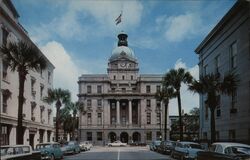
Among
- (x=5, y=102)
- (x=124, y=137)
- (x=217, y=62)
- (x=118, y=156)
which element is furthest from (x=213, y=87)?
(x=124, y=137)

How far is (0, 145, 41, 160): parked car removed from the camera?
16.5m

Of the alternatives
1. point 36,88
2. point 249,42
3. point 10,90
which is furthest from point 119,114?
point 249,42

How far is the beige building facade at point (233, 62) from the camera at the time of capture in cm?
2936

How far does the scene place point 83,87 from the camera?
102 m

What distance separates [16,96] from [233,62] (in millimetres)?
19618

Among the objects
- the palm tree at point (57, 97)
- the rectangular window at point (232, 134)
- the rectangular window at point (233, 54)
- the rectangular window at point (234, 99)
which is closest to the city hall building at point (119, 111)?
the palm tree at point (57, 97)

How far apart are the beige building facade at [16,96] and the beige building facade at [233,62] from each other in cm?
1831

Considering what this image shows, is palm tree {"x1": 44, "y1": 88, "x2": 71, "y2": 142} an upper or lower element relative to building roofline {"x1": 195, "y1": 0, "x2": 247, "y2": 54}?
lower

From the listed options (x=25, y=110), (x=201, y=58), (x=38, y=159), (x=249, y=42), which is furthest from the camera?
(x=201, y=58)

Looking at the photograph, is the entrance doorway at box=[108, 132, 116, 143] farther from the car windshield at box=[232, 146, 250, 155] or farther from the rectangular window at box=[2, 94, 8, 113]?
the car windshield at box=[232, 146, 250, 155]

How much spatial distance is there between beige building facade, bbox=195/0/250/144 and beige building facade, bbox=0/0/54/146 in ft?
60.1

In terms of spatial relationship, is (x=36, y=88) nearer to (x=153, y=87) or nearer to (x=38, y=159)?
(x=38, y=159)

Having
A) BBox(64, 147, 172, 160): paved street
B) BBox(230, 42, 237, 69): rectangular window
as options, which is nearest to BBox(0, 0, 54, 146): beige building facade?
BBox(64, 147, 172, 160): paved street

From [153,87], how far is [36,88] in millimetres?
59087
